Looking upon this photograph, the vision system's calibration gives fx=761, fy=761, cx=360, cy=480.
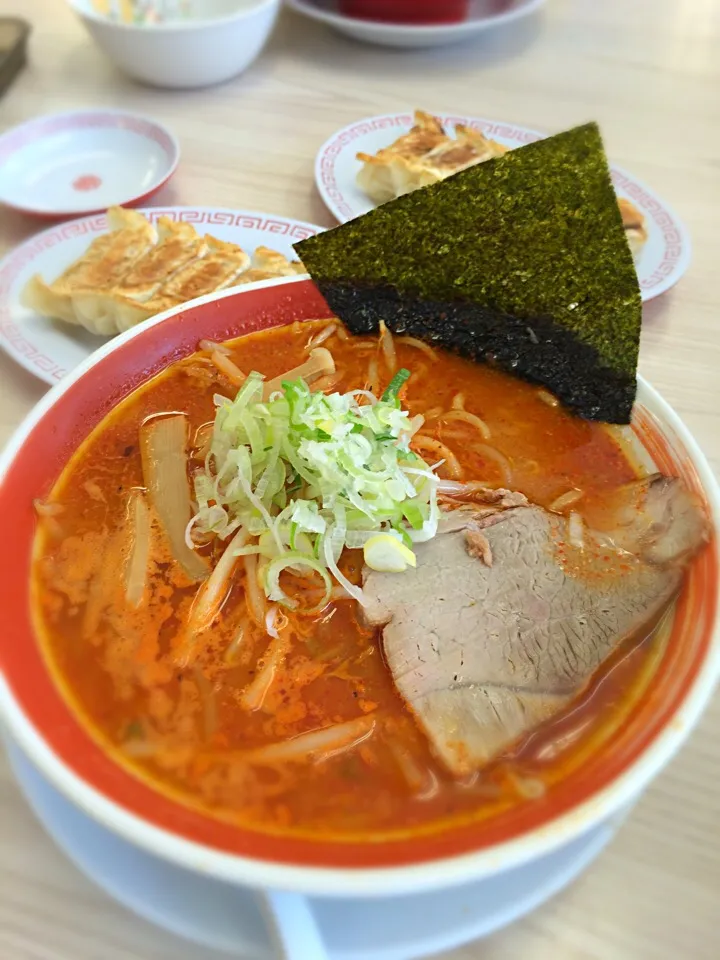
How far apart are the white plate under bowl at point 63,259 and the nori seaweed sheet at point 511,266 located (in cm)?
44

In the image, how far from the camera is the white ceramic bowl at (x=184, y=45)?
1.92 m

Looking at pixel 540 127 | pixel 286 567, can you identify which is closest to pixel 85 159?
pixel 540 127

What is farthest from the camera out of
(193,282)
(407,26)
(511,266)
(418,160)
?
(407,26)

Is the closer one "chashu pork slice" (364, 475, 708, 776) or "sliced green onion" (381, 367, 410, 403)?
"chashu pork slice" (364, 475, 708, 776)

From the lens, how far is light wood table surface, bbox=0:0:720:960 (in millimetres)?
824

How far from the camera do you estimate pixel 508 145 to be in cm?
196

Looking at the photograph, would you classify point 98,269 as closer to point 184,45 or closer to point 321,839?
point 184,45

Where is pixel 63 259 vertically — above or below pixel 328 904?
above

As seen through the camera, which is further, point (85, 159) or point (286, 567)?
point (85, 159)

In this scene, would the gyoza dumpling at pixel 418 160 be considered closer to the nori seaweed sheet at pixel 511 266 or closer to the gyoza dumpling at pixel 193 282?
the gyoza dumpling at pixel 193 282

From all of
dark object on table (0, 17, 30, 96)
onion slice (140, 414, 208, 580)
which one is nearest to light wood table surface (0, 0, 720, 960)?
dark object on table (0, 17, 30, 96)

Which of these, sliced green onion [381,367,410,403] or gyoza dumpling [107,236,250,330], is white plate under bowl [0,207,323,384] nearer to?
gyoza dumpling [107,236,250,330]

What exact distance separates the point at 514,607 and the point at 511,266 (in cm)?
54

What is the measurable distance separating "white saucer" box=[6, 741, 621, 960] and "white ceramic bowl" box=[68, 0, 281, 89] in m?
1.86
